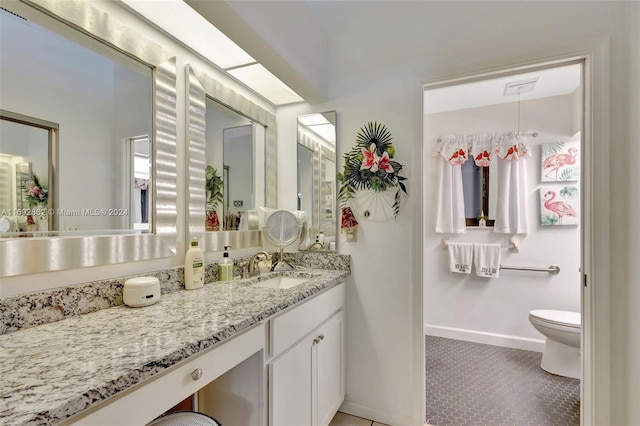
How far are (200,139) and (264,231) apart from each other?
0.74 meters

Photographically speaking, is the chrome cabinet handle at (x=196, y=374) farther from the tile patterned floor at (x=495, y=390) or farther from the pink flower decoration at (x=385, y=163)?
the tile patterned floor at (x=495, y=390)

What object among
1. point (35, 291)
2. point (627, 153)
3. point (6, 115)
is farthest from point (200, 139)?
point (627, 153)

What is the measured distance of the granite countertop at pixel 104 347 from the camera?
0.55 meters

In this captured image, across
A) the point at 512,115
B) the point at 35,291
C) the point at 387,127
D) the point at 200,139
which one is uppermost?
the point at 512,115

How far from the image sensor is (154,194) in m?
1.31

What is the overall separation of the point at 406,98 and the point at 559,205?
203 cm

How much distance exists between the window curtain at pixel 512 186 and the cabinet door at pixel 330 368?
2.04 meters

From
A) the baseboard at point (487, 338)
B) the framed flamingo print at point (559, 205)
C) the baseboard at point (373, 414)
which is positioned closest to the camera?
the baseboard at point (373, 414)

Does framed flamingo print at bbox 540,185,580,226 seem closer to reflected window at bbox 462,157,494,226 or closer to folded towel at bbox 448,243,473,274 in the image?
reflected window at bbox 462,157,494,226

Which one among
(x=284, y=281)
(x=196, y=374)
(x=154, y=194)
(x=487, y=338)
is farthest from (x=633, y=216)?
(x=154, y=194)

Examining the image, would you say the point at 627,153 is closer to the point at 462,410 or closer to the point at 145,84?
the point at 462,410

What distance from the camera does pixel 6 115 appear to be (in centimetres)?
90

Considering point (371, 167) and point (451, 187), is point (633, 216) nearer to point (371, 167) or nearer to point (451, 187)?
point (371, 167)

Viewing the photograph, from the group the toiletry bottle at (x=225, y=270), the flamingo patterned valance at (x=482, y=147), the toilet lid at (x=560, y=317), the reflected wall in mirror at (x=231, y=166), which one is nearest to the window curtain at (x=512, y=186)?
the flamingo patterned valance at (x=482, y=147)
